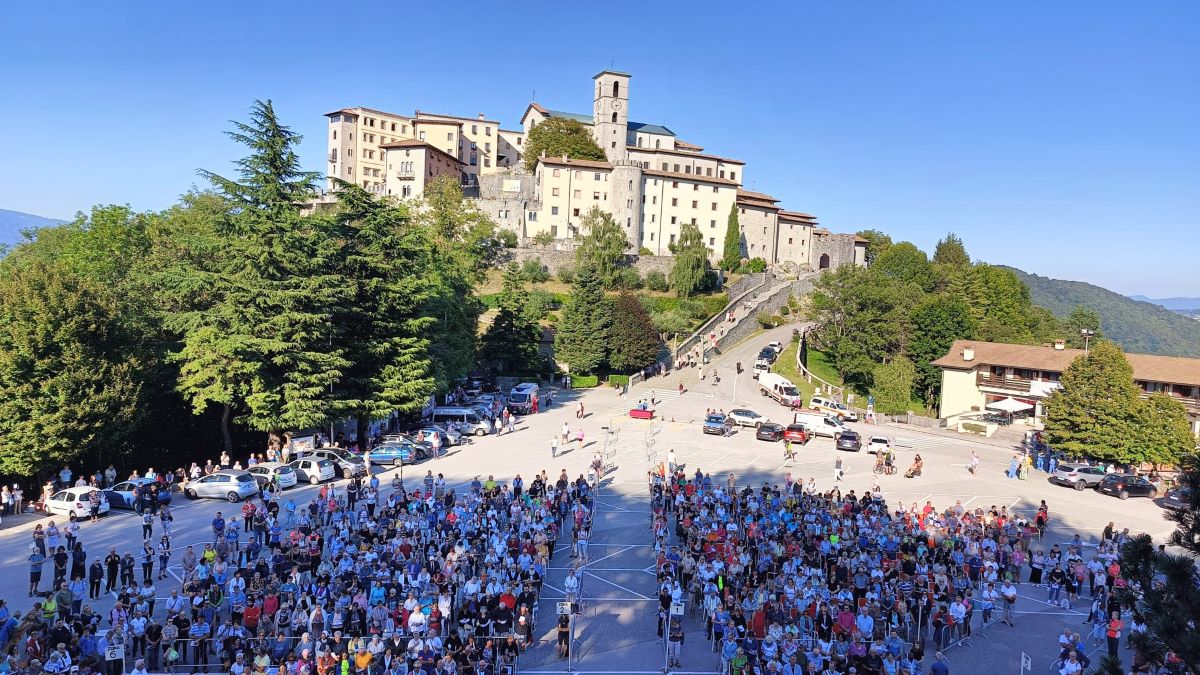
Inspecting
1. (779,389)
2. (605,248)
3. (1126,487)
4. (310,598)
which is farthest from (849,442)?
(605,248)

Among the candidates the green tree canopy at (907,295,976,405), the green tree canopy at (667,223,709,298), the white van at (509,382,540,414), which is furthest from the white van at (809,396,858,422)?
the green tree canopy at (667,223,709,298)

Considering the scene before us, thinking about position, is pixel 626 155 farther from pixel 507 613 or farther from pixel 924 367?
pixel 507 613

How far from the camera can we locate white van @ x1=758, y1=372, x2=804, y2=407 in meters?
52.6

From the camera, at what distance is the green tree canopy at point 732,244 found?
91812 millimetres

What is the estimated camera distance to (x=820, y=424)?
42562 millimetres

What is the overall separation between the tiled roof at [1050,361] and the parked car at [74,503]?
48.0m

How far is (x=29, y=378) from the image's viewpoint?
→ 29234mm

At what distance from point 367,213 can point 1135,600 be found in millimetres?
35905

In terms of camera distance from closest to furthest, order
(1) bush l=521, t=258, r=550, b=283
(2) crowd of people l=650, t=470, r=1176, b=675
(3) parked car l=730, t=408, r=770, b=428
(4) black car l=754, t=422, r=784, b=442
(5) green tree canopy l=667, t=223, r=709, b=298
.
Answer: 1. (2) crowd of people l=650, t=470, r=1176, b=675
2. (4) black car l=754, t=422, r=784, b=442
3. (3) parked car l=730, t=408, r=770, b=428
4. (5) green tree canopy l=667, t=223, r=709, b=298
5. (1) bush l=521, t=258, r=550, b=283

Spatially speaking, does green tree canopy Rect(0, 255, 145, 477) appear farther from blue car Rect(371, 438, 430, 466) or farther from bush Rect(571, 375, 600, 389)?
bush Rect(571, 375, 600, 389)

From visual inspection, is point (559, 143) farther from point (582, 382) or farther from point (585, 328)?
point (582, 382)

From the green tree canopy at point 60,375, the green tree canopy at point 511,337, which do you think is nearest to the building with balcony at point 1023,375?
the green tree canopy at point 511,337

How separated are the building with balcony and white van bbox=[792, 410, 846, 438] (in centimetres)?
1454

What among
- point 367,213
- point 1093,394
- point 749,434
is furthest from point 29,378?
point 1093,394
